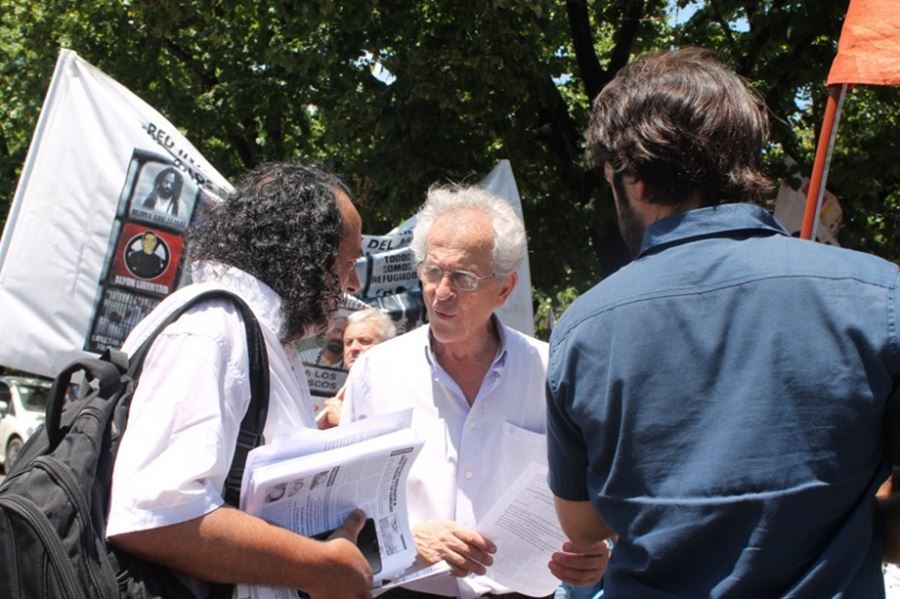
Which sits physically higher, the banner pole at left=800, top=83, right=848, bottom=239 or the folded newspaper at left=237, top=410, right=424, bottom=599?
the banner pole at left=800, top=83, right=848, bottom=239

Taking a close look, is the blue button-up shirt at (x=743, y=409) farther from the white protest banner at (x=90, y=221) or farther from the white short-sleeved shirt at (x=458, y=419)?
the white protest banner at (x=90, y=221)

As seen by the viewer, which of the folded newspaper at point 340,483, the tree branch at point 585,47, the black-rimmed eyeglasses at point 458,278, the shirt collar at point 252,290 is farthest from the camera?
the tree branch at point 585,47

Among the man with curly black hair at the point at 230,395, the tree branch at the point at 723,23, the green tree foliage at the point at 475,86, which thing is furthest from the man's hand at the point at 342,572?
the tree branch at the point at 723,23

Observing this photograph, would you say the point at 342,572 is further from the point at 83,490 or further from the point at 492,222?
the point at 492,222

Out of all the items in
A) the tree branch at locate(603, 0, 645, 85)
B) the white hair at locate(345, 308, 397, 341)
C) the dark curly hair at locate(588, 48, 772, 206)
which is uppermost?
the tree branch at locate(603, 0, 645, 85)

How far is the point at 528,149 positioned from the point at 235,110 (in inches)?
114

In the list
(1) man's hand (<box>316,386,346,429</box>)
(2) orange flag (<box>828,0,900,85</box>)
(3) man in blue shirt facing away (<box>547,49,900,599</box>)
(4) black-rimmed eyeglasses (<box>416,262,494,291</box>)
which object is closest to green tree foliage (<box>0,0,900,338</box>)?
(2) orange flag (<box>828,0,900,85</box>)

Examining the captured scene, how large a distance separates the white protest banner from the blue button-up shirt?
3802 millimetres

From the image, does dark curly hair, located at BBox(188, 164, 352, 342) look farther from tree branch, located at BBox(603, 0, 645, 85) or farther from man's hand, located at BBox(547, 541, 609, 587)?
tree branch, located at BBox(603, 0, 645, 85)

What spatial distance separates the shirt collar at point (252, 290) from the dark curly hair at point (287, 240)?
21 mm

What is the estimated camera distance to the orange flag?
412 centimetres

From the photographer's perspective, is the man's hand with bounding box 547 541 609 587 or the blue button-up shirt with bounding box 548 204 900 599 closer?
the blue button-up shirt with bounding box 548 204 900 599

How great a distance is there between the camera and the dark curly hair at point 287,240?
210 cm

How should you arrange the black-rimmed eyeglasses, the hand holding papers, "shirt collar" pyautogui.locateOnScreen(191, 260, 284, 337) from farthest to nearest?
the black-rimmed eyeglasses → the hand holding papers → "shirt collar" pyautogui.locateOnScreen(191, 260, 284, 337)
